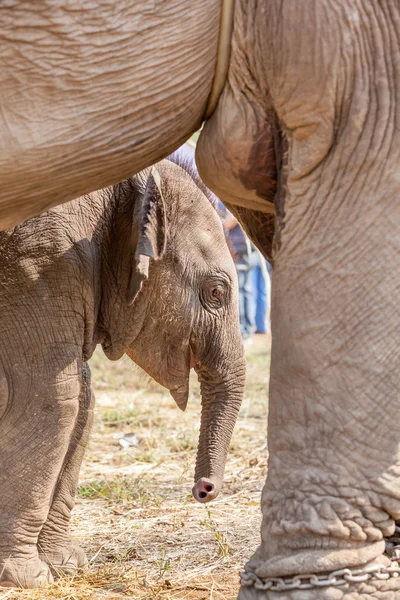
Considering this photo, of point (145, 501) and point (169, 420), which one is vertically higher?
point (145, 501)

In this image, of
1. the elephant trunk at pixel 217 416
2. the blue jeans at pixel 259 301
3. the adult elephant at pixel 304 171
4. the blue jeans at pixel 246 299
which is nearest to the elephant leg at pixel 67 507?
the elephant trunk at pixel 217 416

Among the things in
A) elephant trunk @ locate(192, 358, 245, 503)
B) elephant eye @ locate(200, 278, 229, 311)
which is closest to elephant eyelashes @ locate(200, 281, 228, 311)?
elephant eye @ locate(200, 278, 229, 311)

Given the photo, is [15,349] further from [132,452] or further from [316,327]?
[132,452]

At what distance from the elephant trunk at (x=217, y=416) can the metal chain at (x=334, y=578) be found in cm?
196

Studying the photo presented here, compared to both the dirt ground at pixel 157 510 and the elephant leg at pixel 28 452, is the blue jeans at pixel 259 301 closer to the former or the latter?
the dirt ground at pixel 157 510

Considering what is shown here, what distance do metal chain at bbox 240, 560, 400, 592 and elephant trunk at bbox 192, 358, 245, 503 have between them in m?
1.96

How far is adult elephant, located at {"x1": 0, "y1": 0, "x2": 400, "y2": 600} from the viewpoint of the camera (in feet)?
7.09

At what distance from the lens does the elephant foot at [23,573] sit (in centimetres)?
362

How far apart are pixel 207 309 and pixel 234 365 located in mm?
268

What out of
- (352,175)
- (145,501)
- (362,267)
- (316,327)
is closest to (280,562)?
(316,327)

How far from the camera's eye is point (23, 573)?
3.65m

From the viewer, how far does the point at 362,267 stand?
218 cm

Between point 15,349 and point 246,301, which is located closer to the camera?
point 15,349

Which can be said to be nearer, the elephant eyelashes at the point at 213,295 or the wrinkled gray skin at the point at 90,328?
the wrinkled gray skin at the point at 90,328
